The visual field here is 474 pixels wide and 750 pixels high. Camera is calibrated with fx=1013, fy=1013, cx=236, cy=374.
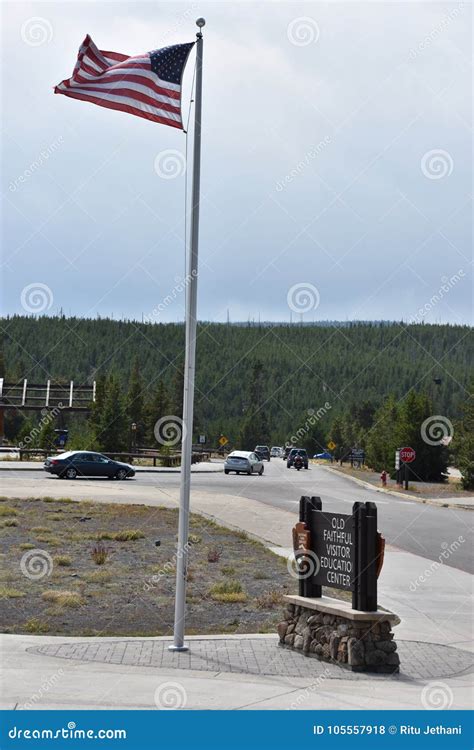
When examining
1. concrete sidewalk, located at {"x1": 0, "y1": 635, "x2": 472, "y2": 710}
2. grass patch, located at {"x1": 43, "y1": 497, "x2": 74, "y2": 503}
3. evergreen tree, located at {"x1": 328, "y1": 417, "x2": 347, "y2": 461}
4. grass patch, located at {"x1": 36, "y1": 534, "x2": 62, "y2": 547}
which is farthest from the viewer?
evergreen tree, located at {"x1": 328, "y1": 417, "x2": 347, "y2": 461}

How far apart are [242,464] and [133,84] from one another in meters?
45.2

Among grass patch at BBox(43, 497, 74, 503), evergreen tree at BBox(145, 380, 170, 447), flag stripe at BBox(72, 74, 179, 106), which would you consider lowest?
grass patch at BBox(43, 497, 74, 503)

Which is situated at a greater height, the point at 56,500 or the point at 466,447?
the point at 466,447

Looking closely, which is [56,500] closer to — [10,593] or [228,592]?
[228,592]

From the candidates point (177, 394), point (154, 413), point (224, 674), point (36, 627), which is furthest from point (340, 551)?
point (177, 394)

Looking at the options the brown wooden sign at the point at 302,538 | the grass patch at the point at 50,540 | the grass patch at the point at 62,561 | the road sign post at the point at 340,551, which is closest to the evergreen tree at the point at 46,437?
the grass patch at the point at 50,540

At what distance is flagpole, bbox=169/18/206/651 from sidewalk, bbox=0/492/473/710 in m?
0.59

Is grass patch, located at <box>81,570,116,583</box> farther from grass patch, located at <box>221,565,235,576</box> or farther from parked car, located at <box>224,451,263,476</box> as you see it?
parked car, located at <box>224,451,263,476</box>

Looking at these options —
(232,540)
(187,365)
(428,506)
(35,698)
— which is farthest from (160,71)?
(428,506)

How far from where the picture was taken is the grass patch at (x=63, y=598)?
560 inches

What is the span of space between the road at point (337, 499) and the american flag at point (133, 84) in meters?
11.9

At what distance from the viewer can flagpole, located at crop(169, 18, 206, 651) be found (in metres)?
11.1

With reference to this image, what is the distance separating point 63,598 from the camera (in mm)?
14438

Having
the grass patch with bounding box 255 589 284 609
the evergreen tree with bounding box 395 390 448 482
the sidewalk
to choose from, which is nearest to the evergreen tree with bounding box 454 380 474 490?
the evergreen tree with bounding box 395 390 448 482
